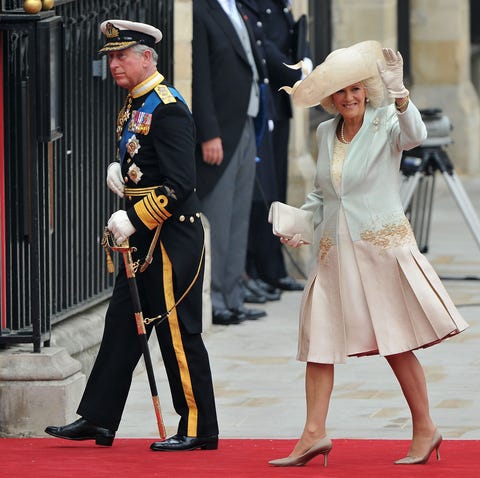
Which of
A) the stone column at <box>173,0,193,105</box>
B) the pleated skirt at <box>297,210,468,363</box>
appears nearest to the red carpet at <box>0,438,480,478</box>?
the pleated skirt at <box>297,210,468,363</box>

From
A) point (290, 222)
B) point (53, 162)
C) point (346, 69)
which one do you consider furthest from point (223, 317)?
point (346, 69)

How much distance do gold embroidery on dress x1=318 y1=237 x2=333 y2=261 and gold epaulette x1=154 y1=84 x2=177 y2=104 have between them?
776 mm

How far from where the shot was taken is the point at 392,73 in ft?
23.3

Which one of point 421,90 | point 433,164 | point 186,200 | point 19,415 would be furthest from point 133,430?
point 421,90

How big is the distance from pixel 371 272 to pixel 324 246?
201 mm

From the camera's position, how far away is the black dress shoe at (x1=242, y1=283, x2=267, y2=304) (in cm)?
1224

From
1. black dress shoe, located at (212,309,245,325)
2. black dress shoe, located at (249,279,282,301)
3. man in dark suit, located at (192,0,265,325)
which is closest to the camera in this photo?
man in dark suit, located at (192,0,265,325)

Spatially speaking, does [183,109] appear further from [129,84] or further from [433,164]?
[433,164]

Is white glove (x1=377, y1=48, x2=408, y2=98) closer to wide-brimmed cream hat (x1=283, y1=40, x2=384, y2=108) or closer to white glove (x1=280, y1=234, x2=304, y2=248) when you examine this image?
wide-brimmed cream hat (x1=283, y1=40, x2=384, y2=108)

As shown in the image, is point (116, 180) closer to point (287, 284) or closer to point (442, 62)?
point (287, 284)

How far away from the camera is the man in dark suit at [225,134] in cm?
1106

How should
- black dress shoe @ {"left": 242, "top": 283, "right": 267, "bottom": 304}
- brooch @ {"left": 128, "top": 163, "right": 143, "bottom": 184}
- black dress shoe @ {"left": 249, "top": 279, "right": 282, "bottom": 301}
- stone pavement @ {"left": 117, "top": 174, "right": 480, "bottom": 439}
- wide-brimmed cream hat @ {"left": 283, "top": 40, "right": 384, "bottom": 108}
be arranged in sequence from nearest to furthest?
wide-brimmed cream hat @ {"left": 283, "top": 40, "right": 384, "bottom": 108} < brooch @ {"left": 128, "top": 163, "right": 143, "bottom": 184} < stone pavement @ {"left": 117, "top": 174, "right": 480, "bottom": 439} < black dress shoe @ {"left": 242, "top": 283, "right": 267, "bottom": 304} < black dress shoe @ {"left": 249, "top": 279, "right": 282, "bottom": 301}

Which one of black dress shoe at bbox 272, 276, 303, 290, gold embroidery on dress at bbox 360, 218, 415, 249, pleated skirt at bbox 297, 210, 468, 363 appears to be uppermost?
gold embroidery on dress at bbox 360, 218, 415, 249

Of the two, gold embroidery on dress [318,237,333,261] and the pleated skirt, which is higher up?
gold embroidery on dress [318,237,333,261]
